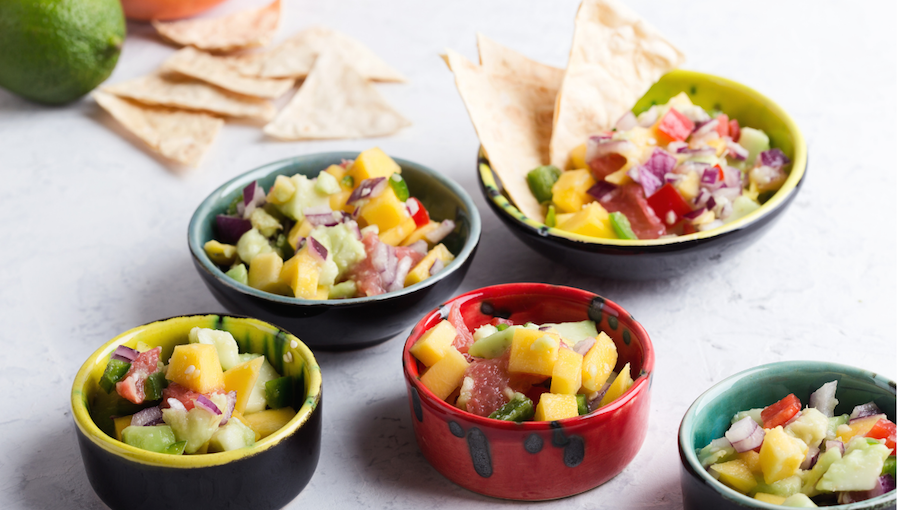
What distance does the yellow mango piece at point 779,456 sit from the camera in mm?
1501

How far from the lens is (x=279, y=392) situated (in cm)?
179

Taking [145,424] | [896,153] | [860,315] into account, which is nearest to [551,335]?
[145,424]

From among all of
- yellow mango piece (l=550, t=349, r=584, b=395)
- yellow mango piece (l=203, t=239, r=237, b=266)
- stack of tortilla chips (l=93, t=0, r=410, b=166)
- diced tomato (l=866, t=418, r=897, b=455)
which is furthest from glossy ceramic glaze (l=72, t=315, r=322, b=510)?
stack of tortilla chips (l=93, t=0, r=410, b=166)

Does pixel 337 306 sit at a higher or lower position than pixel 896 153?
lower

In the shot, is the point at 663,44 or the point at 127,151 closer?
the point at 663,44

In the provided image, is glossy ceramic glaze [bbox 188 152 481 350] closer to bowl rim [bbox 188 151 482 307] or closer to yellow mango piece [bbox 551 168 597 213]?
bowl rim [bbox 188 151 482 307]

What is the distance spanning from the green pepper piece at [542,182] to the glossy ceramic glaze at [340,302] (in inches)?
9.7

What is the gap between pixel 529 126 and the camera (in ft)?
8.87

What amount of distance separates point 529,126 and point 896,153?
139 cm

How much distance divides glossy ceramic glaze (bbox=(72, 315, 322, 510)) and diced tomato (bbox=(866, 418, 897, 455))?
3.48ft

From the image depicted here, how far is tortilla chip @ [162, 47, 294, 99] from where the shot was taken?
339 cm

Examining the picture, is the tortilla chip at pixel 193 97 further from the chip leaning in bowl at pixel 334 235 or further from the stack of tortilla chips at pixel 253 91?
the chip leaning in bowl at pixel 334 235

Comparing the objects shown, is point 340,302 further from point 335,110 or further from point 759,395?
point 335,110

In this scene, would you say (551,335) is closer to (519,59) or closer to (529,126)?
(529,126)
